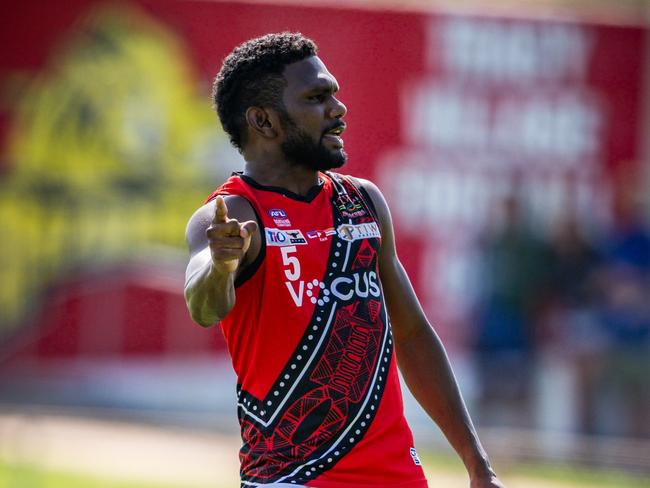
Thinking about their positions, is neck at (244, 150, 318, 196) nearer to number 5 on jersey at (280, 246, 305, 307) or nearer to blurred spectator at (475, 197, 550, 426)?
number 5 on jersey at (280, 246, 305, 307)

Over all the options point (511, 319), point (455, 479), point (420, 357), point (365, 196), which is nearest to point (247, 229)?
point (365, 196)

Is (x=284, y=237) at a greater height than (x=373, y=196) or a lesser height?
lesser

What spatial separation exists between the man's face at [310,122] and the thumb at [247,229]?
2.25 feet

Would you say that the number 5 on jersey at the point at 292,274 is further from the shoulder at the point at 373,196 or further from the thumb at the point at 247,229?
the shoulder at the point at 373,196

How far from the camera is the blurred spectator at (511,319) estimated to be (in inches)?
475

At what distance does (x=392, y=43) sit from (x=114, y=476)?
5.98 metres

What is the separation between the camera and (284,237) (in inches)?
173

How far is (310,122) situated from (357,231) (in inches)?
16.6

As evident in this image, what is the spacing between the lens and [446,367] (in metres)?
4.86

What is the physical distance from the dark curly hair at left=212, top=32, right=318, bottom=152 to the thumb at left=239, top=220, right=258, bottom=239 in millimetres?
773

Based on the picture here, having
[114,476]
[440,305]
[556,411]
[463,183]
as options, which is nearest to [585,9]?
[463,183]

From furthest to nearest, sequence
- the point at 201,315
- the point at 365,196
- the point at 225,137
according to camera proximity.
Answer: the point at 225,137 < the point at 365,196 < the point at 201,315

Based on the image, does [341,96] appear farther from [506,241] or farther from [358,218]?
[358,218]

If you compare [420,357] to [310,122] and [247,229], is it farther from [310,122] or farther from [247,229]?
[247,229]
